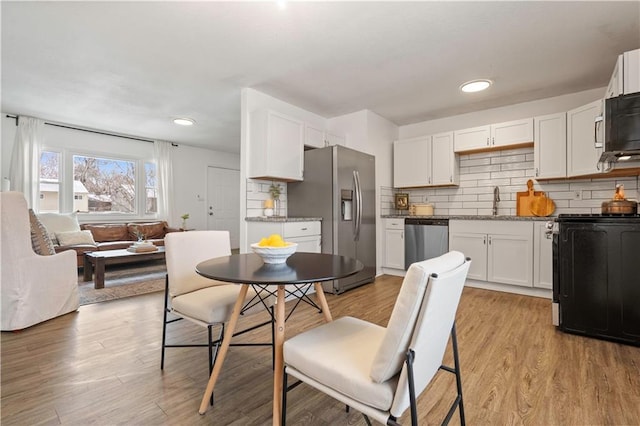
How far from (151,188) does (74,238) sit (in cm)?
201

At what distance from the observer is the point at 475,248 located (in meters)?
3.73

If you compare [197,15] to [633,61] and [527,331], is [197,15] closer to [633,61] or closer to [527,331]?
[633,61]

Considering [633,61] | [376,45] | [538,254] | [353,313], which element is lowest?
[353,313]

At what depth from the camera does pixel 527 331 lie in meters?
2.41

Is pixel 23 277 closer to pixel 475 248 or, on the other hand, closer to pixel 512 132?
pixel 475 248

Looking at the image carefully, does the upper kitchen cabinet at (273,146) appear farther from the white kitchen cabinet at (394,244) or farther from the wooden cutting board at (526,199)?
the wooden cutting board at (526,199)

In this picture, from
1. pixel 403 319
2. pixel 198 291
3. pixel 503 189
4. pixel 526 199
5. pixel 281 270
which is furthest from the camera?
pixel 503 189

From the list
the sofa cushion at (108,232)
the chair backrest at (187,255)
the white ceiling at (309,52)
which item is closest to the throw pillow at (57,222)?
the sofa cushion at (108,232)

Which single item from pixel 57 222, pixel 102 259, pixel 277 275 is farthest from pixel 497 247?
pixel 57 222

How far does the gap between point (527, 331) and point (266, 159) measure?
2.89 metres

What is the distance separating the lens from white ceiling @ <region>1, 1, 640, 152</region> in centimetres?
216

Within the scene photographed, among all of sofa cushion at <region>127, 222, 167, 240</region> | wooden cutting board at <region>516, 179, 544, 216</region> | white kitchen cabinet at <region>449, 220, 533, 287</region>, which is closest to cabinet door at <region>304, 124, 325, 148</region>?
white kitchen cabinet at <region>449, 220, 533, 287</region>

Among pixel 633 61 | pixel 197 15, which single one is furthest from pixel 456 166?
pixel 197 15

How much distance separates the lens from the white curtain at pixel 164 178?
6203 millimetres
